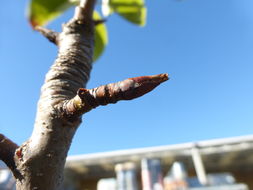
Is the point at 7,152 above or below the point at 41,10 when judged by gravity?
below

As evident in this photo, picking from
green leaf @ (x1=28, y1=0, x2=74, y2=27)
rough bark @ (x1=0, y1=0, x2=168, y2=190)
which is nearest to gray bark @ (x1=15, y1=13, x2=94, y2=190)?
rough bark @ (x1=0, y1=0, x2=168, y2=190)

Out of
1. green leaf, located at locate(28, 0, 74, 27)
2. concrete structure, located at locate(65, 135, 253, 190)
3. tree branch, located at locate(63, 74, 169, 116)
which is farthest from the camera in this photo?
concrete structure, located at locate(65, 135, 253, 190)

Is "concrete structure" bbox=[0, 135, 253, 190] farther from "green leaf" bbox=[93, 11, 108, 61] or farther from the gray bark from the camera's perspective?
the gray bark

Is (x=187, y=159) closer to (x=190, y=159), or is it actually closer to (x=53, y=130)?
(x=190, y=159)

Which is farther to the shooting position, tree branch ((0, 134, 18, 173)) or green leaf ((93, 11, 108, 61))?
green leaf ((93, 11, 108, 61))

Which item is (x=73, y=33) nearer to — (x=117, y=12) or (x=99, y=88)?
(x=99, y=88)

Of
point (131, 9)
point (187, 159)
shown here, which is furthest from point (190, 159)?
point (131, 9)
